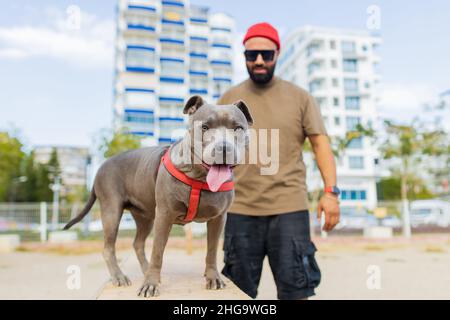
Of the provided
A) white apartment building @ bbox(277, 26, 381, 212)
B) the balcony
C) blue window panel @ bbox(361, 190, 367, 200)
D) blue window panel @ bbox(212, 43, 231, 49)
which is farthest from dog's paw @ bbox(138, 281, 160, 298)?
blue window panel @ bbox(212, 43, 231, 49)

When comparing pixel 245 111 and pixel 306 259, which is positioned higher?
A: pixel 245 111

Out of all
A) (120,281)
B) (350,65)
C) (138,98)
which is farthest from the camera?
(350,65)

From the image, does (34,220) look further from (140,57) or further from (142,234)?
(140,57)

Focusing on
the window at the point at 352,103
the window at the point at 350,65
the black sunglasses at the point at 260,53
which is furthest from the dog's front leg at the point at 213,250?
the window at the point at 350,65

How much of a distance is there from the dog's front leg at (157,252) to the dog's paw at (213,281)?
34 centimetres

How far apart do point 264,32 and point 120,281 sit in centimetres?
176

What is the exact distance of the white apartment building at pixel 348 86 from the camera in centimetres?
4366

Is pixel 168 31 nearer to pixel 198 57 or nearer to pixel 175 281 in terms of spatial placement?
pixel 198 57

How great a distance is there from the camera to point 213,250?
227cm

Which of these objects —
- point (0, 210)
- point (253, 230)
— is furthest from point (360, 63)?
point (253, 230)

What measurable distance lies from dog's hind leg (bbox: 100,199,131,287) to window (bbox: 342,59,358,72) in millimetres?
48573

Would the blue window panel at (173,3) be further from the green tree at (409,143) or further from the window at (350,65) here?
the green tree at (409,143)

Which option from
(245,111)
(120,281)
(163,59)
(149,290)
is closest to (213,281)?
(149,290)

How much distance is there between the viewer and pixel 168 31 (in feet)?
167
